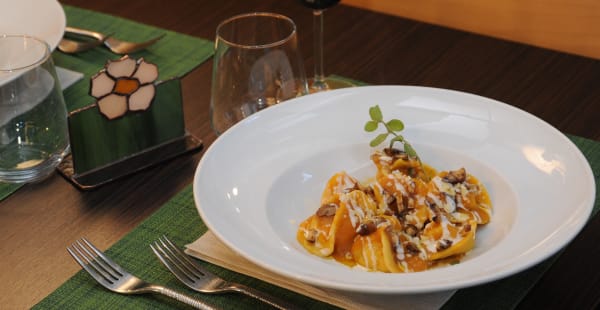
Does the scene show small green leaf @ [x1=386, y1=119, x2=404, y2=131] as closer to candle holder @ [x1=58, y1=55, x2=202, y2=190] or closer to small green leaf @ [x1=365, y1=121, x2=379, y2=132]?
small green leaf @ [x1=365, y1=121, x2=379, y2=132]

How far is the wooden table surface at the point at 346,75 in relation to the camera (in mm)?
1047

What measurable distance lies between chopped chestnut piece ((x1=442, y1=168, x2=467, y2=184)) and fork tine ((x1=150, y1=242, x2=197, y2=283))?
0.34 m

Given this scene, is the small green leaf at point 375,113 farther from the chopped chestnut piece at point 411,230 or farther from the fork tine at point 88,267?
the fork tine at point 88,267

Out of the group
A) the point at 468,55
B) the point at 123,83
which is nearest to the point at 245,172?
the point at 123,83

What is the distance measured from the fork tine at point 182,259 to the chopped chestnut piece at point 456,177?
1.05ft

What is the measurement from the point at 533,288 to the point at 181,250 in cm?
44

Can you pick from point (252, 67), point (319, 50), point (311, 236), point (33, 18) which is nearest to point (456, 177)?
point (311, 236)

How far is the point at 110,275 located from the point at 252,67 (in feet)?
1.18

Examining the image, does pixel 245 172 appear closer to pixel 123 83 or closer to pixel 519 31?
pixel 123 83

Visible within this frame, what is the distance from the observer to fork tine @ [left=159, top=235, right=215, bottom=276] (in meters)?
1.01

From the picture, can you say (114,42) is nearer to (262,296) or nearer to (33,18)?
(33,18)

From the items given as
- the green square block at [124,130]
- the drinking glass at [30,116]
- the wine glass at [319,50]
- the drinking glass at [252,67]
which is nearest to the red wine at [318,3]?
the wine glass at [319,50]

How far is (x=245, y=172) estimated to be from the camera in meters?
1.09

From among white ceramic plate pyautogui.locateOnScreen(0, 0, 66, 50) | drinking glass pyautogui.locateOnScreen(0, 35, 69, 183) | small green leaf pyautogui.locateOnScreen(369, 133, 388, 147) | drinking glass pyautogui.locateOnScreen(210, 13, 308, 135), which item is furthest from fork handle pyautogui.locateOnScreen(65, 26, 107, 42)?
small green leaf pyautogui.locateOnScreen(369, 133, 388, 147)
